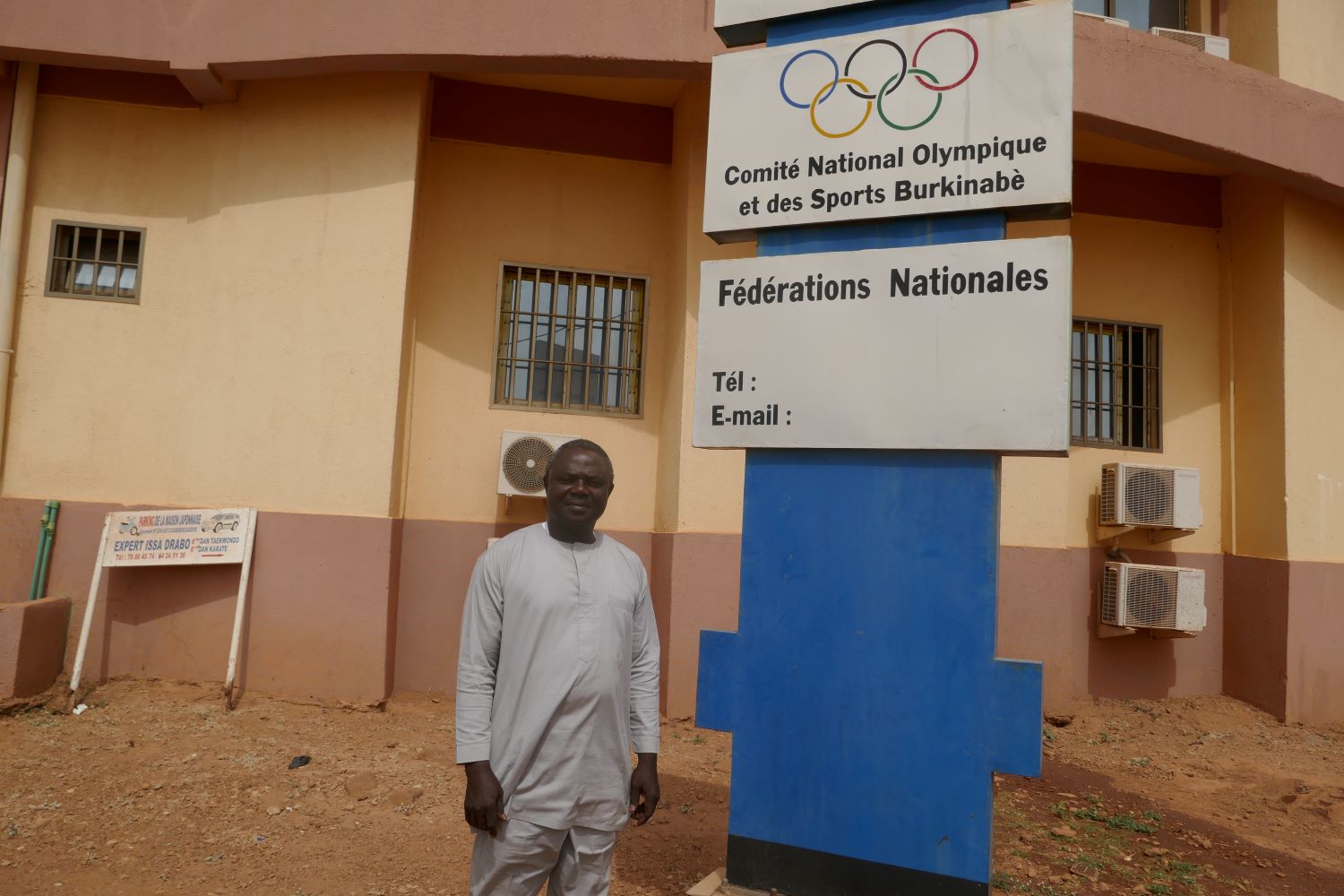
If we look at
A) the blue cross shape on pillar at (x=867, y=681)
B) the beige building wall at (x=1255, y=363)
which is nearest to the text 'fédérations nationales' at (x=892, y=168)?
the blue cross shape on pillar at (x=867, y=681)

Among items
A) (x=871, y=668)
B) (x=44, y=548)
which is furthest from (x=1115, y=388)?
(x=44, y=548)

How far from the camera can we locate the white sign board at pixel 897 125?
127 inches

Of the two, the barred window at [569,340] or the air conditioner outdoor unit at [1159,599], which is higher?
the barred window at [569,340]

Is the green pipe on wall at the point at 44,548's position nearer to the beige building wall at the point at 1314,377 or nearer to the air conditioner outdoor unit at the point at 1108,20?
the air conditioner outdoor unit at the point at 1108,20

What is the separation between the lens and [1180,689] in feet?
26.9

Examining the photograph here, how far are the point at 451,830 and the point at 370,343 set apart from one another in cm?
336

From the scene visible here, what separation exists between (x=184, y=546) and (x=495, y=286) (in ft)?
9.42

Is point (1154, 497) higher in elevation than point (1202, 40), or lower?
lower

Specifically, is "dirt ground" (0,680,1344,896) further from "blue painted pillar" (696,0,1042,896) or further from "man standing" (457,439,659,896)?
"man standing" (457,439,659,896)

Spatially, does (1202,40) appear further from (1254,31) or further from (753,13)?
(753,13)

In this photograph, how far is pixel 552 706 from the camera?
8.89ft

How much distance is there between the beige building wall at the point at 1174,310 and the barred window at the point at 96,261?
7.36 m

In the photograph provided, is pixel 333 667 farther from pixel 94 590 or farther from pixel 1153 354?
pixel 1153 354

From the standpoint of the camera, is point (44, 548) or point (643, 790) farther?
point (44, 548)
